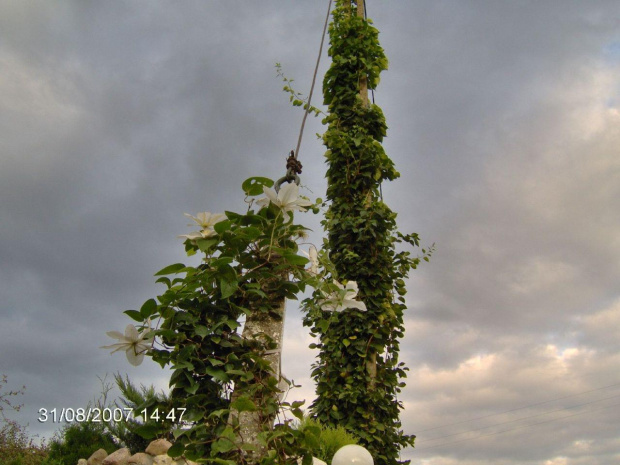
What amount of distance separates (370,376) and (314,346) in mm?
593

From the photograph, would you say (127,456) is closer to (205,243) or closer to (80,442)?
(80,442)

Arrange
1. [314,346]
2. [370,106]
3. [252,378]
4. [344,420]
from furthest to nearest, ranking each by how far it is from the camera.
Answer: [370,106]
[314,346]
[344,420]
[252,378]

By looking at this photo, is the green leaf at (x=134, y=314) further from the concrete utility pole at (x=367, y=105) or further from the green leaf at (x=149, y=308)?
the concrete utility pole at (x=367, y=105)

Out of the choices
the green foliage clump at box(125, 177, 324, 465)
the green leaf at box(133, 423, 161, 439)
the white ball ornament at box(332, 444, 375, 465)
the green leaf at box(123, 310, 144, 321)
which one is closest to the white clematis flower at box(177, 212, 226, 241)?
the green foliage clump at box(125, 177, 324, 465)

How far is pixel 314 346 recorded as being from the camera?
14.2 feet

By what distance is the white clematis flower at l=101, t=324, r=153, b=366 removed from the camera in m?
1.54

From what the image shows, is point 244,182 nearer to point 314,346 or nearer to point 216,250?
point 216,250

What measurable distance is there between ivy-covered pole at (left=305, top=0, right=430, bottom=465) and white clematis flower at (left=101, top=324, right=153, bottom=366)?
6.95ft

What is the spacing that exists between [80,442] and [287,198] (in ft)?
12.5

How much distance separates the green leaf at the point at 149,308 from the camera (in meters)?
1.54

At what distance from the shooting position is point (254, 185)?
1661 mm

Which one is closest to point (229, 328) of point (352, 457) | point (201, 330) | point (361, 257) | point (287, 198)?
point (201, 330)

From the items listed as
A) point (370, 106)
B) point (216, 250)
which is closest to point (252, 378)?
point (216, 250)

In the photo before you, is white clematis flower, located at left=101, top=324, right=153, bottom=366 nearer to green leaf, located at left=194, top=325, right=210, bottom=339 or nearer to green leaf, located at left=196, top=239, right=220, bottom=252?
green leaf, located at left=194, top=325, right=210, bottom=339
